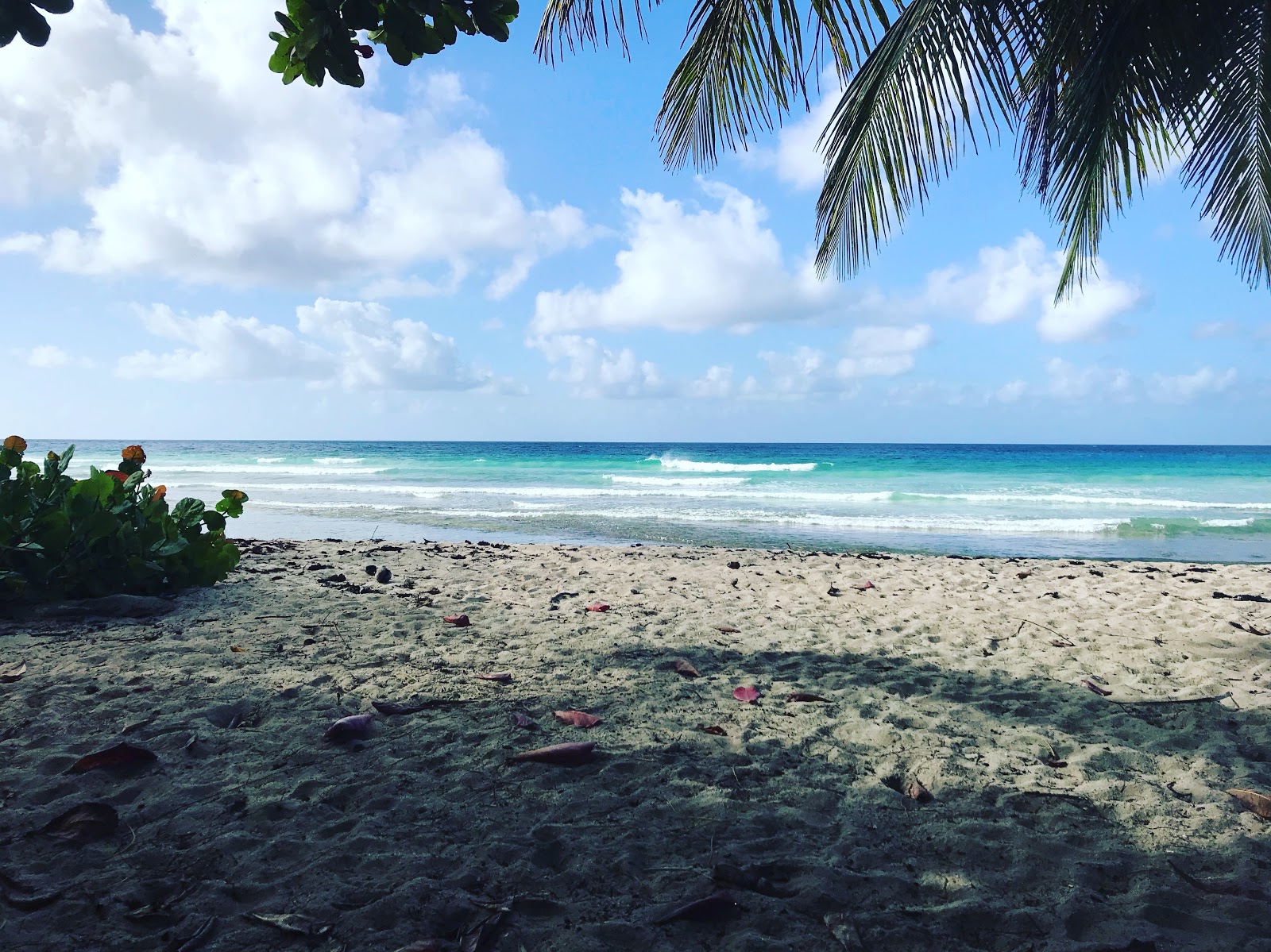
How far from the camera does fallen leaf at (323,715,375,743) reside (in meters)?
2.35

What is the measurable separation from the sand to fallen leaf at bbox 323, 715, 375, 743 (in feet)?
0.16

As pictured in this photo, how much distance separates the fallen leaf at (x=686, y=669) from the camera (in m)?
3.20

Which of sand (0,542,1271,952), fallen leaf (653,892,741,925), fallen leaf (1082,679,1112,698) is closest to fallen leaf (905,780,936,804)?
sand (0,542,1271,952)

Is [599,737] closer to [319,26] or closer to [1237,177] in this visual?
[319,26]

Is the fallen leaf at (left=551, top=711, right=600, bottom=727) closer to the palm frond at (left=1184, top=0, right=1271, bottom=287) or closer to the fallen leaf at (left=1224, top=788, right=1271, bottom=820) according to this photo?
the fallen leaf at (left=1224, top=788, right=1271, bottom=820)

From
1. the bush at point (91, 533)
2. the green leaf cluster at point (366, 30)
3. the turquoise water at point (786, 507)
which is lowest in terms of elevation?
the turquoise water at point (786, 507)

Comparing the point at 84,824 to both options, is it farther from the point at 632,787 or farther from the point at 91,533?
the point at 91,533

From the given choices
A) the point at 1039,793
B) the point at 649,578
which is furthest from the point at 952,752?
the point at 649,578

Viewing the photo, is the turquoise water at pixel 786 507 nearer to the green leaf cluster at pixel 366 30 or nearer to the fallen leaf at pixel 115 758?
the fallen leaf at pixel 115 758

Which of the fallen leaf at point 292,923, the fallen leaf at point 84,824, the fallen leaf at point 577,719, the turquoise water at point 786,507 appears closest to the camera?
the fallen leaf at point 292,923

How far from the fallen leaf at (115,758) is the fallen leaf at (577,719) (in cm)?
121

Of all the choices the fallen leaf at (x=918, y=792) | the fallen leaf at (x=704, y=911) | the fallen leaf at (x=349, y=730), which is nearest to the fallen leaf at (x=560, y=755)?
the fallen leaf at (x=349, y=730)

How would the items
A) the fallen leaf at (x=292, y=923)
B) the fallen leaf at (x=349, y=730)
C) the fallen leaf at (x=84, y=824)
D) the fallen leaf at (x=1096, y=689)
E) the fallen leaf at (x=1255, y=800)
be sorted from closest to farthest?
the fallen leaf at (x=292, y=923)
the fallen leaf at (x=84, y=824)
the fallen leaf at (x=1255, y=800)
the fallen leaf at (x=349, y=730)
the fallen leaf at (x=1096, y=689)

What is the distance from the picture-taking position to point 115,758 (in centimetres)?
211
